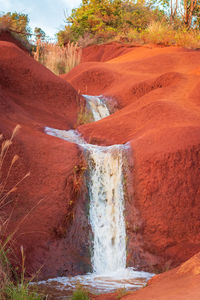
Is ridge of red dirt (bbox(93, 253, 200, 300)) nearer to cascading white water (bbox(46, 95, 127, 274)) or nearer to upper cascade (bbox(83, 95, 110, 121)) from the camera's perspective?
cascading white water (bbox(46, 95, 127, 274))

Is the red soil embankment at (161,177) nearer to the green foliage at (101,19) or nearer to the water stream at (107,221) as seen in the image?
the water stream at (107,221)

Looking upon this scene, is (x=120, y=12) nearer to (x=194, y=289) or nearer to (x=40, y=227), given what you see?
(x=40, y=227)

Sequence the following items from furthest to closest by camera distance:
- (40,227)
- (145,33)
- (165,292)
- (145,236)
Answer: (145,33) → (145,236) → (40,227) → (165,292)

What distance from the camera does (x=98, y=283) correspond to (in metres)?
5.22

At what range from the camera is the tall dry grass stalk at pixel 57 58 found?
16156 mm

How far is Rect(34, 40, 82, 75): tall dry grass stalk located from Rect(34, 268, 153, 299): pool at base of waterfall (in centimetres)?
1177

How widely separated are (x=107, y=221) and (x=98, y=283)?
1.33 metres

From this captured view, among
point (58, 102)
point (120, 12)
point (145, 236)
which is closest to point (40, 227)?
point (145, 236)

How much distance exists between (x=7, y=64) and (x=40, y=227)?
5414 mm

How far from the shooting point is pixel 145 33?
1909cm

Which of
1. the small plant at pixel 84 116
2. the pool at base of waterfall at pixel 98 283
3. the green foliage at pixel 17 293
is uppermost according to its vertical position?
the small plant at pixel 84 116

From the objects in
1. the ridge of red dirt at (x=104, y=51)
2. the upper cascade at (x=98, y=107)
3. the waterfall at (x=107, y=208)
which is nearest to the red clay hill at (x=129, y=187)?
the waterfall at (x=107, y=208)

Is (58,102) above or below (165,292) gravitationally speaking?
above

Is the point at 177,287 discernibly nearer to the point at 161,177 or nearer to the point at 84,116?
the point at 161,177
